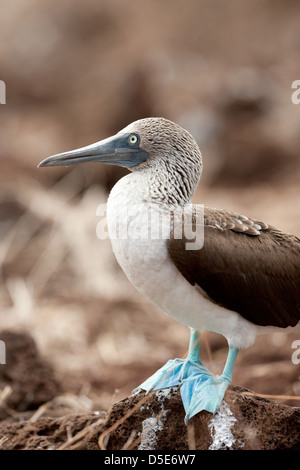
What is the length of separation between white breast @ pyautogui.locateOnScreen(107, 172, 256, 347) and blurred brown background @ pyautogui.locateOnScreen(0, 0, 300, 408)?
1.97 m

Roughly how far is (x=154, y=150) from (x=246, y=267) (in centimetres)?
89

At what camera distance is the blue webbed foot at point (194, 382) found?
3.82 metres

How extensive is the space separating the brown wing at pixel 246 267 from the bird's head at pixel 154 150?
316 millimetres

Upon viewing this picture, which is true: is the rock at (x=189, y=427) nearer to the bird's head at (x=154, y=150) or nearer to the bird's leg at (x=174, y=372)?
the bird's leg at (x=174, y=372)

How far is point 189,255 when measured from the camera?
370 cm

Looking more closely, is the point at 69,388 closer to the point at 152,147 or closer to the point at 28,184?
the point at 152,147

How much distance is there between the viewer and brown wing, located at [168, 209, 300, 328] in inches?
148

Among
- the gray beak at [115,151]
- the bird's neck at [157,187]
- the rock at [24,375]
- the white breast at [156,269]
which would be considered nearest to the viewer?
the white breast at [156,269]

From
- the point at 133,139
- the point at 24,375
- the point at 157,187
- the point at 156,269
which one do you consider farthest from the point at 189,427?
the point at 24,375

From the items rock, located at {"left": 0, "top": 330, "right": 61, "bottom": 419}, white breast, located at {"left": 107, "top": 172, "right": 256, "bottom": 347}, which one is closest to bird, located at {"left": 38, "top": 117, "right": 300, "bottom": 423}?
white breast, located at {"left": 107, "top": 172, "right": 256, "bottom": 347}

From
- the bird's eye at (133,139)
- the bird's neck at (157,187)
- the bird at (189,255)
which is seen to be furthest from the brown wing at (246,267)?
the bird's eye at (133,139)

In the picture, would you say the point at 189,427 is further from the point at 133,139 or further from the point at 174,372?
the point at 133,139

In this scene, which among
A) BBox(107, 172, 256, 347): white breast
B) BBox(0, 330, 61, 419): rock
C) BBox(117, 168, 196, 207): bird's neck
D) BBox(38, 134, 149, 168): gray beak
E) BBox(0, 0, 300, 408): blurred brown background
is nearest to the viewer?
BBox(107, 172, 256, 347): white breast

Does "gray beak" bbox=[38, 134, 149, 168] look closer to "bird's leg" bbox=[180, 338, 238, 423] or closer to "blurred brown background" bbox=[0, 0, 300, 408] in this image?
"bird's leg" bbox=[180, 338, 238, 423]
